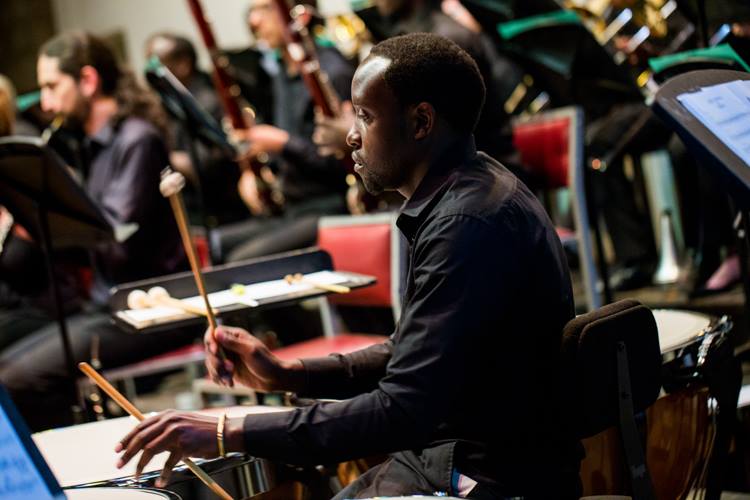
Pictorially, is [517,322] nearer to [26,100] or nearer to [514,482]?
[514,482]

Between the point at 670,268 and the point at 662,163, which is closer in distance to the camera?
the point at 670,268

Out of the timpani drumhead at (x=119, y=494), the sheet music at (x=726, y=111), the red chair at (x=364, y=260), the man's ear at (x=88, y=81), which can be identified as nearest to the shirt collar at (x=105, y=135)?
the man's ear at (x=88, y=81)

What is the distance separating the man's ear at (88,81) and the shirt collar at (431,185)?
2368 millimetres

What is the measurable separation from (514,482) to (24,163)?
5.95 ft

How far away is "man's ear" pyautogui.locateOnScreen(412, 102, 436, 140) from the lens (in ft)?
5.26

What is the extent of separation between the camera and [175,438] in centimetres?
147

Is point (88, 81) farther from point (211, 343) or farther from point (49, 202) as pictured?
point (211, 343)

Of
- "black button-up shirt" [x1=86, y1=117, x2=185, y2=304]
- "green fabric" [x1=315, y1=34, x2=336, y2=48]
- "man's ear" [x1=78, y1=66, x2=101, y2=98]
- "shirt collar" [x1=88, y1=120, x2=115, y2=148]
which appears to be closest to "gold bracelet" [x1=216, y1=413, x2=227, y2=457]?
"black button-up shirt" [x1=86, y1=117, x2=185, y2=304]

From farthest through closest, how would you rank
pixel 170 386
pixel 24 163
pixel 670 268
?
pixel 170 386 < pixel 670 268 < pixel 24 163

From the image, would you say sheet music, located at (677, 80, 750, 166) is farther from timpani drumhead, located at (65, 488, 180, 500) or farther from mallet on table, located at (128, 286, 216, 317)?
mallet on table, located at (128, 286, 216, 317)

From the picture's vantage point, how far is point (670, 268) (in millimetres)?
4121

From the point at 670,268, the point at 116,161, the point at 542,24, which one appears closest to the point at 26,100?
the point at 116,161

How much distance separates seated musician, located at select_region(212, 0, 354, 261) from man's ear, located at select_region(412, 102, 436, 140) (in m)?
2.59

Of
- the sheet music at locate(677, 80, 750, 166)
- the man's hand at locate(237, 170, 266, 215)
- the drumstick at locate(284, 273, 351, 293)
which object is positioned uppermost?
the sheet music at locate(677, 80, 750, 166)
